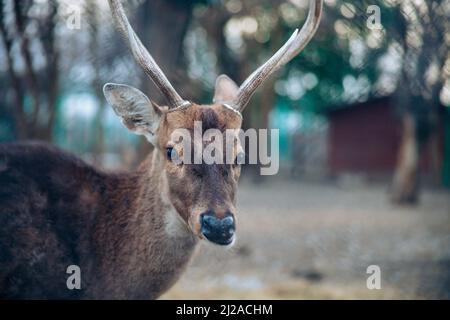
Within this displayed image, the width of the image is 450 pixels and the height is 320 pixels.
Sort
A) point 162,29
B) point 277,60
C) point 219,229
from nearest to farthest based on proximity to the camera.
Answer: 1. point 219,229
2. point 277,60
3. point 162,29

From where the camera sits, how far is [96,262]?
12.6ft

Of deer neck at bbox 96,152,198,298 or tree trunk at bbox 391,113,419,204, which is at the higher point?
tree trunk at bbox 391,113,419,204

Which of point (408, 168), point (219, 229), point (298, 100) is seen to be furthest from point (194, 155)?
point (298, 100)

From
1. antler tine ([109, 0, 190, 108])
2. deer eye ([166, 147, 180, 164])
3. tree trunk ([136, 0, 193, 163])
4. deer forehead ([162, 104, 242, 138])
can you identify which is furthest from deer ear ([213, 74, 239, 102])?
tree trunk ([136, 0, 193, 163])

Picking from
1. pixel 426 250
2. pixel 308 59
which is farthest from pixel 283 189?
pixel 426 250

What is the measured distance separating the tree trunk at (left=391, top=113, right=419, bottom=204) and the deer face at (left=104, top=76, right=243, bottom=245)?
29.4 feet

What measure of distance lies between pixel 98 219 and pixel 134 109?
2.79 ft

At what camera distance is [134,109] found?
385 cm

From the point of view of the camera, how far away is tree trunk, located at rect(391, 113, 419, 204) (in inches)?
466

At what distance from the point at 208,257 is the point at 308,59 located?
10621 millimetres

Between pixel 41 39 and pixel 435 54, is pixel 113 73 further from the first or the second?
pixel 435 54

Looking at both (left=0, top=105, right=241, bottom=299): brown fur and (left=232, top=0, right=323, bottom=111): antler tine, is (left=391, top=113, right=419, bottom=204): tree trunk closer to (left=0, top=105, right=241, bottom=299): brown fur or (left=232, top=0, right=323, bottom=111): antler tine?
(left=232, top=0, right=323, bottom=111): antler tine

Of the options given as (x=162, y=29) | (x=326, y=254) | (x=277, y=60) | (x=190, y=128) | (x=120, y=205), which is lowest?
(x=120, y=205)

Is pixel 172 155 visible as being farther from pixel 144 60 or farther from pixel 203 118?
pixel 144 60
